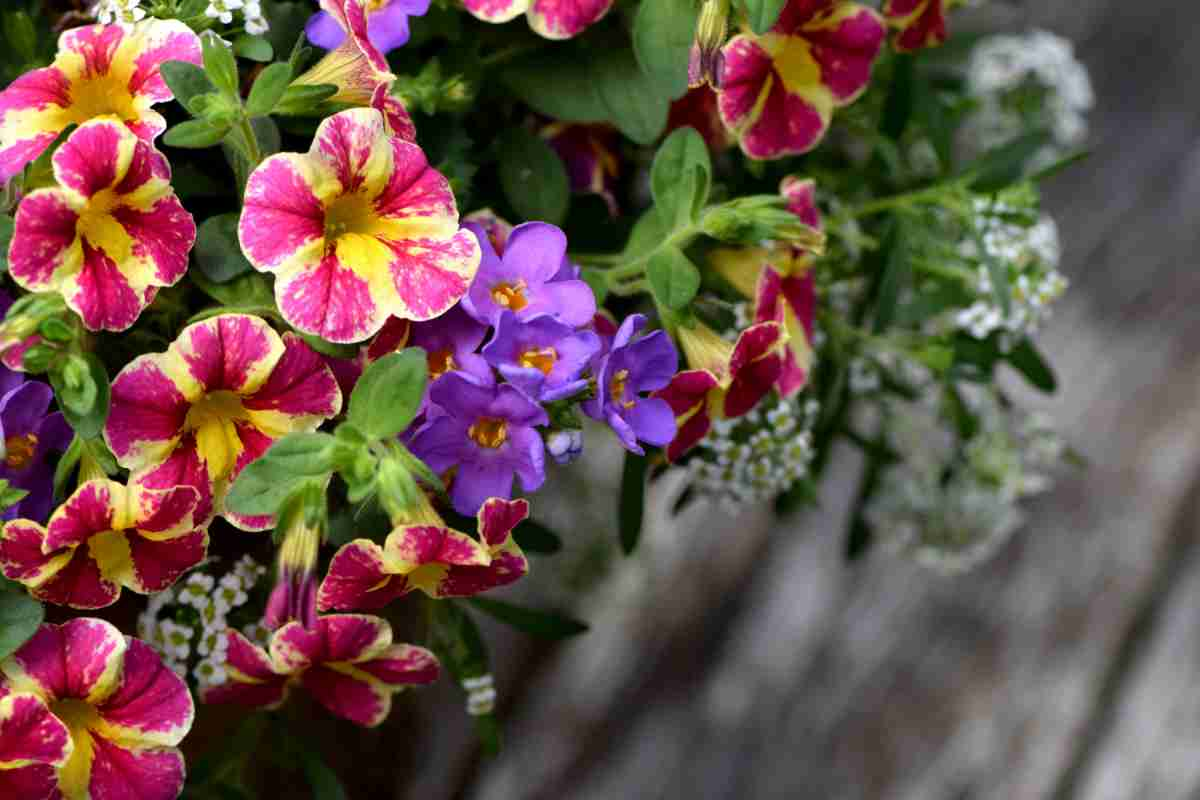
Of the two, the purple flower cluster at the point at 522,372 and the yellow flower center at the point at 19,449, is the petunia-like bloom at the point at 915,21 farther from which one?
the yellow flower center at the point at 19,449

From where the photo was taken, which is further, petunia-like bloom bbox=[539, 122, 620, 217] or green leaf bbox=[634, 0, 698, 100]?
petunia-like bloom bbox=[539, 122, 620, 217]

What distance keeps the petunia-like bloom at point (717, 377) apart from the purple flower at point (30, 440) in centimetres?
26

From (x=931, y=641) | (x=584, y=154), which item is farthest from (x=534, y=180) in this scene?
(x=931, y=641)

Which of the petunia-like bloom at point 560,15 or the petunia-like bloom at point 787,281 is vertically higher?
the petunia-like bloom at point 560,15

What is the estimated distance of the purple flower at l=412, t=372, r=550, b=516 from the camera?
20.9 inches

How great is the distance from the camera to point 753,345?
0.60 meters

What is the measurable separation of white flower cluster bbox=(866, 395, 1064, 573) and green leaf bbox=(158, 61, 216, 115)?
53 centimetres

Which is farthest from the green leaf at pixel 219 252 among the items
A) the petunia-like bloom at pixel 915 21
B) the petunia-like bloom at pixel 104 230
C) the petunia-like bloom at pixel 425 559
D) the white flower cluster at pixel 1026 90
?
the white flower cluster at pixel 1026 90

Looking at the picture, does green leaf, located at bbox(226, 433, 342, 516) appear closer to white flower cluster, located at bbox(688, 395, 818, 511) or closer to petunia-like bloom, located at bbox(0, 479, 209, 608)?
petunia-like bloom, located at bbox(0, 479, 209, 608)

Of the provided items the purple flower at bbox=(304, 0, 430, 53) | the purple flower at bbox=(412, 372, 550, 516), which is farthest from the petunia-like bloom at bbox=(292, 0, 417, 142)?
the purple flower at bbox=(412, 372, 550, 516)

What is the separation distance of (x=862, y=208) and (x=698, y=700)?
0.50 metres

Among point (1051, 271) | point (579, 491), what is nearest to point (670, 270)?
point (1051, 271)

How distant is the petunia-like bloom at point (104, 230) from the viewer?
0.50 meters

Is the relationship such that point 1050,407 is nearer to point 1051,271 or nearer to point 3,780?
point 1051,271
